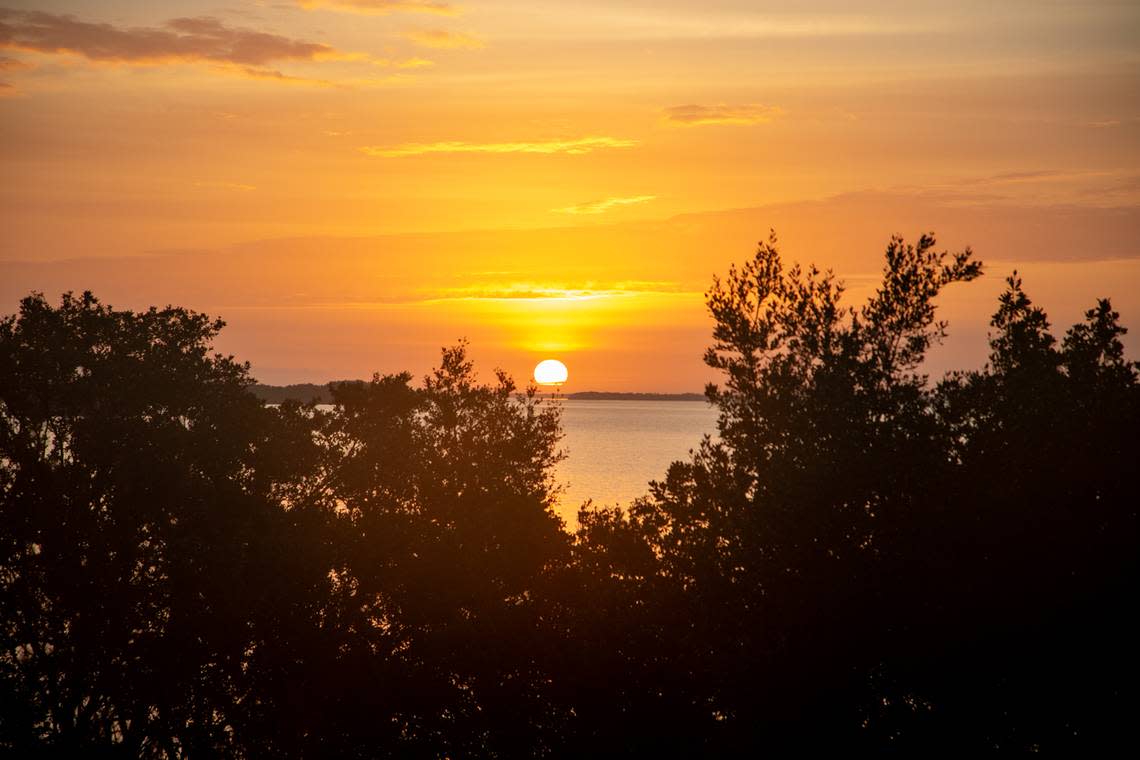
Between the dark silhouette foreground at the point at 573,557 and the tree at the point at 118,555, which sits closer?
the dark silhouette foreground at the point at 573,557

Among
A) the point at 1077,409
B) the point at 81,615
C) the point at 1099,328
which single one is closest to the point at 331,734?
the point at 81,615

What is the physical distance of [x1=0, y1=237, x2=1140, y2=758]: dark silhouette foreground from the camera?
2062 cm

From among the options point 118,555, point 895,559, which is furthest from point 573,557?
point 118,555

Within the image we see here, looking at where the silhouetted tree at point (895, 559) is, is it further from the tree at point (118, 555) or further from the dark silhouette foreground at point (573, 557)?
the tree at point (118, 555)

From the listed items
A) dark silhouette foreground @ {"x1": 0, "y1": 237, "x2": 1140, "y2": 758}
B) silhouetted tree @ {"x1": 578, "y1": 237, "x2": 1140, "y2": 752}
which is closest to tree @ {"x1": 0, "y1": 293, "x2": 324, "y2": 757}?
dark silhouette foreground @ {"x1": 0, "y1": 237, "x2": 1140, "y2": 758}

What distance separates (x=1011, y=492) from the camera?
2131 cm

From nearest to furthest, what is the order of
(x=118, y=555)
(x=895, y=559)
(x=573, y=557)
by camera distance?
(x=895, y=559)
(x=118, y=555)
(x=573, y=557)

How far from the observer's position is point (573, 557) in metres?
27.3

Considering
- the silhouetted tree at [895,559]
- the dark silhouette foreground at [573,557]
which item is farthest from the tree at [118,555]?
the silhouetted tree at [895,559]

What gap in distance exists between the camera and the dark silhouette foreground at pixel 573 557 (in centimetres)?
2062

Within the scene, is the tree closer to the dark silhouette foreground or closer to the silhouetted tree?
the dark silhouette foreground

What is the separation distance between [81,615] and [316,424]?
7.96m

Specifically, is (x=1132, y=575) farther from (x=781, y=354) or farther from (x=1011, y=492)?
(x=781, y=354)

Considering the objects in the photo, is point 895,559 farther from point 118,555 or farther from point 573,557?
point 118,555
